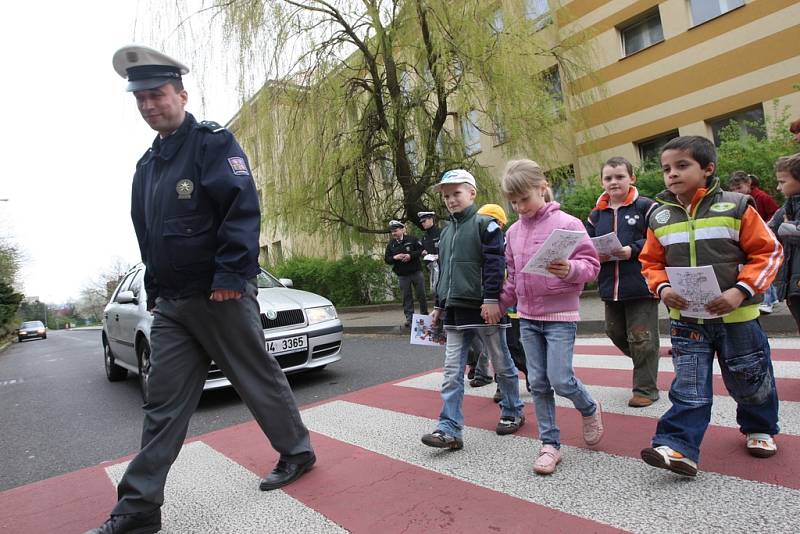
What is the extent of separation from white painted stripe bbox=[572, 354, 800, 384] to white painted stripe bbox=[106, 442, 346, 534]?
10.8ft

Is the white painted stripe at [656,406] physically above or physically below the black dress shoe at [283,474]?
below

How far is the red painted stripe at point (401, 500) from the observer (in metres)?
2.21

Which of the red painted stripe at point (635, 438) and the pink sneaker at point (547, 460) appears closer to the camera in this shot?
the red painted stripe at point (635, 438)

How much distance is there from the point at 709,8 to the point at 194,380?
15.3m

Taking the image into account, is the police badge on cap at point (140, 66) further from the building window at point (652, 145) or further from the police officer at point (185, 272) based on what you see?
the building window at point (652, 145)

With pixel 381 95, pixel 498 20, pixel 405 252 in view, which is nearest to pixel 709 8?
pixel 498 20

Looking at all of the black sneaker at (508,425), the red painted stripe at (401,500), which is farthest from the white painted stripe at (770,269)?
the black sneaker at (508,425)

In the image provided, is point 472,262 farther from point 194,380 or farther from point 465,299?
point 194,380

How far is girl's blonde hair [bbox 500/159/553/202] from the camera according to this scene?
9.50ft

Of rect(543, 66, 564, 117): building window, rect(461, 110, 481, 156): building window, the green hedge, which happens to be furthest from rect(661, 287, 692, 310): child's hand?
the green hedge

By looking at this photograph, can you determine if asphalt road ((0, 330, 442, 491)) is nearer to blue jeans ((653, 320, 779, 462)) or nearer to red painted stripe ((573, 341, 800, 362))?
red painted stripe ((573, 341, 800, 362))

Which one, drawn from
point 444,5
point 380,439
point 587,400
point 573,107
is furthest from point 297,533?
point 573,107

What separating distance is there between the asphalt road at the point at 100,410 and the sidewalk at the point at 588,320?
1826 mm

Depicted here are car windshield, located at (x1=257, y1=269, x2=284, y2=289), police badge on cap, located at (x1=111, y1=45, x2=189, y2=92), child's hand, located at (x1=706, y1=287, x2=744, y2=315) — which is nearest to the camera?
child's hand, located at (x1=706, y1=287, x2=744, y2=315)
